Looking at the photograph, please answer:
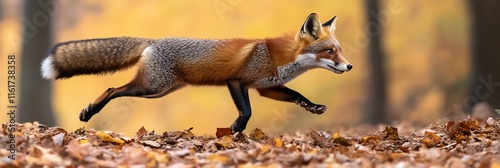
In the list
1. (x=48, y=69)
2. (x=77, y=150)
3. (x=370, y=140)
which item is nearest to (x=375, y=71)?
(x=370, y=140)

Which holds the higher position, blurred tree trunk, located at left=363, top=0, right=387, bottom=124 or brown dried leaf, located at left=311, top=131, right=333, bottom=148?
blurred tree trunk, located at left=363, top=0, right=387, bottom=124

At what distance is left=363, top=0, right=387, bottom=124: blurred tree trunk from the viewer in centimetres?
991

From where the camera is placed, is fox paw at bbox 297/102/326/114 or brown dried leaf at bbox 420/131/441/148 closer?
brown dried leaf at bbox 420/131/441/148

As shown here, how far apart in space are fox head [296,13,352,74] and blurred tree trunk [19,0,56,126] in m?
4.00

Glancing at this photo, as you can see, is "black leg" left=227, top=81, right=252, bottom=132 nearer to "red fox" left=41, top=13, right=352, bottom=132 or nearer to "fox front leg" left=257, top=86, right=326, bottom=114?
"red fox" left=41, top=13, right=352, bottom=132

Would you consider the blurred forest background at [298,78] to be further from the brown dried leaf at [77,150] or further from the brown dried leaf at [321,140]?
the brown dried leaf at [77,150]

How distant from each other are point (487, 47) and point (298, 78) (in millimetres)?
2662

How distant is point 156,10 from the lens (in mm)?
8945

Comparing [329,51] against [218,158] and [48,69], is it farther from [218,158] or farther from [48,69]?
[218,158]

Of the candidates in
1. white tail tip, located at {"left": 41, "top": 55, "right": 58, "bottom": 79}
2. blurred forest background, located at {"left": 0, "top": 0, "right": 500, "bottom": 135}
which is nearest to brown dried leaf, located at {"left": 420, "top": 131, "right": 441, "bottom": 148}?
white tail tip, located at {"left": 41, "top": 55, "right": 58, "bottom": 79}

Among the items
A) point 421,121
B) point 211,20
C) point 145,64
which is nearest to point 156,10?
point 211,20

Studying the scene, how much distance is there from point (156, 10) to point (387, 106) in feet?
12.6

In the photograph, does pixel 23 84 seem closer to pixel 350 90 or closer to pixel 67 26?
pixel 67 26

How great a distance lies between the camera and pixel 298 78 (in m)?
9.54
